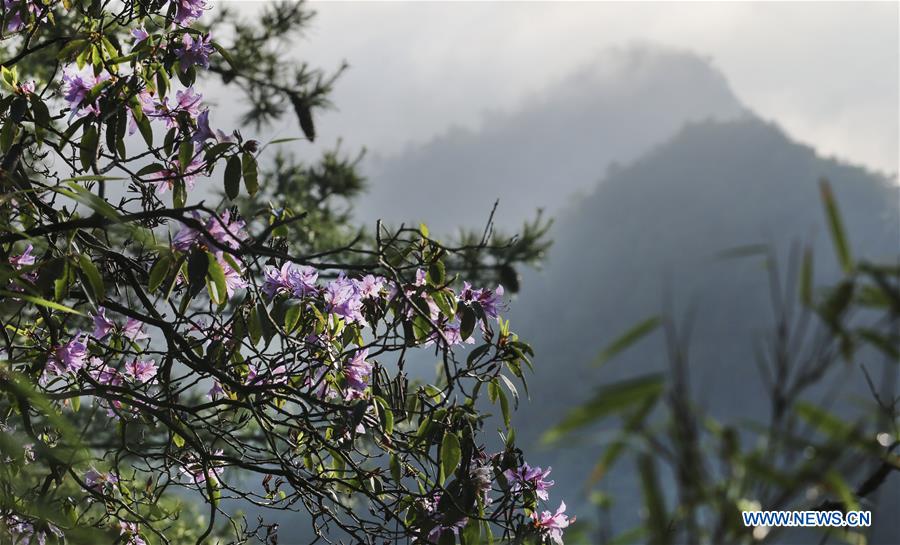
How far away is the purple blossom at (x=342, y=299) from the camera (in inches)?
52.2

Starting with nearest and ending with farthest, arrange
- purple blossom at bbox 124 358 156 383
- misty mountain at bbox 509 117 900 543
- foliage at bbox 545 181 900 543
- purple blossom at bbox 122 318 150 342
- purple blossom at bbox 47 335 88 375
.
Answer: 1. foliage at bbox 545 181 900 543
2. purple blossom at bbox 47 335 88 375
3. purple blossom at bbox 122 318 150 342
4. purple blossom at bbox 124 358 156 383
5. misty mountain at bbox 509 117 900 543

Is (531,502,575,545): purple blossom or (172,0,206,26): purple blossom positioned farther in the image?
(172,0,206,26): purple blossom

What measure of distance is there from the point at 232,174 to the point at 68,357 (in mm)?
479

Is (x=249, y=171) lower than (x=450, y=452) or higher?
higher

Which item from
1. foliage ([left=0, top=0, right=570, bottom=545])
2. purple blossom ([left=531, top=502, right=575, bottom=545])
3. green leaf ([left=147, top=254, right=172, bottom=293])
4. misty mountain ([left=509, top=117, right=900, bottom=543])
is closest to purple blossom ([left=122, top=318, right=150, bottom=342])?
foliage ([left=0, top=0, right=570, bottom=545])

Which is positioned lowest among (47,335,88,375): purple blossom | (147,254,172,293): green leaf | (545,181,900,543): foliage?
(545,181,900,543): foliage

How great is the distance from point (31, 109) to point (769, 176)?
136 feet

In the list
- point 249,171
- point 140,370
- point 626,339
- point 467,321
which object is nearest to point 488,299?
point 467,321

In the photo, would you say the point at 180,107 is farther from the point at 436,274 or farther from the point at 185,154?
the point at 436,274

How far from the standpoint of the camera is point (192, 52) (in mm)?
1466

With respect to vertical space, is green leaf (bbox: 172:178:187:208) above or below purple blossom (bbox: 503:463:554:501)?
above

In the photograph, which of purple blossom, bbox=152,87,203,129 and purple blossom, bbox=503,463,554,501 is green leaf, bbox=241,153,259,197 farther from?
purple blossom, bbox=503,463,554,501

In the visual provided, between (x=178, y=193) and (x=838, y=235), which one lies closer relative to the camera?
(x=838, y=235)

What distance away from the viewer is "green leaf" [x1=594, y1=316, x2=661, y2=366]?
41 centimetres
